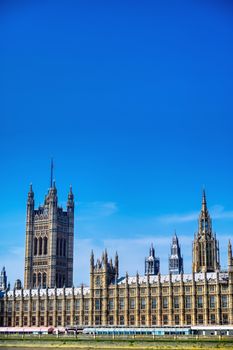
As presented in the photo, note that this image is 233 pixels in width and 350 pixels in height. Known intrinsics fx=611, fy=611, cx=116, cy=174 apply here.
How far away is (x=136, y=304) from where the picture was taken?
11188cm

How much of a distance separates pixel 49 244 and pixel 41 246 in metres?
3.08

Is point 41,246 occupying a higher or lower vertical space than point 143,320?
higher

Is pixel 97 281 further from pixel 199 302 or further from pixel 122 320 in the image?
pixel 199 302

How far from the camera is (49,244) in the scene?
151375 millimetres

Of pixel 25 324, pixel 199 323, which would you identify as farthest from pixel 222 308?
pixel 25 324

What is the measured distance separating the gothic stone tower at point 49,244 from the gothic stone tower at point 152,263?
19.4 metres

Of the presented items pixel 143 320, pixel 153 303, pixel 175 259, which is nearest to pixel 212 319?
pixel 153 303

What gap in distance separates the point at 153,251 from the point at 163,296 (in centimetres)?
4849

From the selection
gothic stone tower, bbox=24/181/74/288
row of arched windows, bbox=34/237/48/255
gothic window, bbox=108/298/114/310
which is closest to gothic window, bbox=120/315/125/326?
gothic window, bbox=108/298/114/310

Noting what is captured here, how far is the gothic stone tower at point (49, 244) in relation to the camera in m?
150

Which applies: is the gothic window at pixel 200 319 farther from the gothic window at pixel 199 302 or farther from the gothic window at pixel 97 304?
the gothic window at pixel 97 304

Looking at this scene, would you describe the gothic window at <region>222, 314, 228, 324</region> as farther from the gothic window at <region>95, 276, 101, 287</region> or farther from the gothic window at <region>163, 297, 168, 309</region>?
the gothic window at <region>95, 276, 101, 287</region>

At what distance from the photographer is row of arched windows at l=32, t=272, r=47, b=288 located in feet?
490

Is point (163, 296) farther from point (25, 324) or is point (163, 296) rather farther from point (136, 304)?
point (25, 324)
